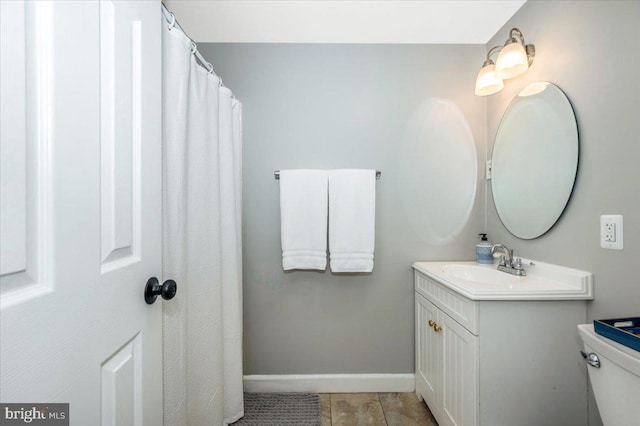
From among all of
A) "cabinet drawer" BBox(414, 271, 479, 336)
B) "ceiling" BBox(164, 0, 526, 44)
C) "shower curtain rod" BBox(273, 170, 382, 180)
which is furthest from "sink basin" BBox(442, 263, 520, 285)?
"ceiling" BBox(164, 0, 526, 44)

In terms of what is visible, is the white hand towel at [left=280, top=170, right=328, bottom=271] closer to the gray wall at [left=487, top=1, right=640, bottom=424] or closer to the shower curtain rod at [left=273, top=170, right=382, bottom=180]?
the shower curtain rod at [left=273, top=170, right=382, bottom=180]

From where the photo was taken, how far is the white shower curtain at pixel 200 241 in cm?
95

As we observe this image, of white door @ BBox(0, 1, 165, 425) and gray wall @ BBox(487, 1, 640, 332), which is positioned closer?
white door @ BBox(0, 1, 165, 425)

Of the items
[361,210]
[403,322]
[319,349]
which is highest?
[361,210]

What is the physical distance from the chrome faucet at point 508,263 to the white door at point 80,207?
1.60 m

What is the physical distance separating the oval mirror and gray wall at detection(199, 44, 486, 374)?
235mm

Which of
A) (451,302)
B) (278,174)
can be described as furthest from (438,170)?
(278,174)

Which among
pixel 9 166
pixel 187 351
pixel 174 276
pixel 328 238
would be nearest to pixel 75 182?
pixel 9 166

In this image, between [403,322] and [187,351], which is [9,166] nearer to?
[187,351]

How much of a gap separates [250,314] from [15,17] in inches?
63.6

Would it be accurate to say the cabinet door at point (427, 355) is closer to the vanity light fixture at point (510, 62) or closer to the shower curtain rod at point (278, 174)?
the shower curtain rod at point (278, 174)

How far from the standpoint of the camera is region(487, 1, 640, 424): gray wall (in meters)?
0.92

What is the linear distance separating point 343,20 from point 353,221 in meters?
1.18

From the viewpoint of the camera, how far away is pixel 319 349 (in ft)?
5.57
